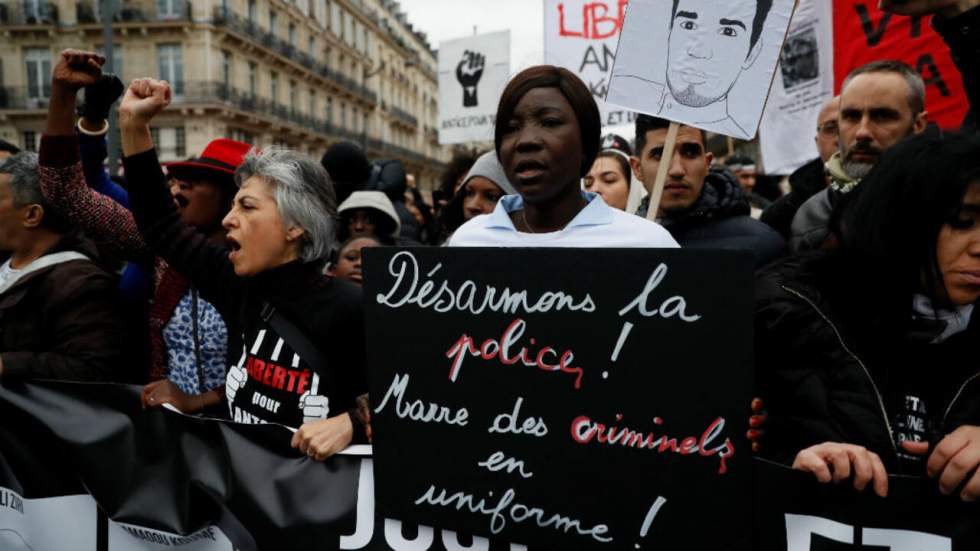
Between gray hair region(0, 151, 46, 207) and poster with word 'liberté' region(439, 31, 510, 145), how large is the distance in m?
5.97

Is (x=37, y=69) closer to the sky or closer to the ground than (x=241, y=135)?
closer to the sky

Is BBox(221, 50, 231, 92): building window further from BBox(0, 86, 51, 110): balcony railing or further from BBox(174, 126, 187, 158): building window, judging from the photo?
BBox(0, 86, 51, 110): balcony railing

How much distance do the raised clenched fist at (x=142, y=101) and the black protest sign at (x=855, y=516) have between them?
2.23m

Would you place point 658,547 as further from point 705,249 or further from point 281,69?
point 281,69

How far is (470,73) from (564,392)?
7.59 metres

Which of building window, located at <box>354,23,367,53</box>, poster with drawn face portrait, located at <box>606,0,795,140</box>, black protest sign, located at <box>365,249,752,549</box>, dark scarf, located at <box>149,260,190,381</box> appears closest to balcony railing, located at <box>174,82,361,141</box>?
building window, located at <box>354,23,367,53</box>

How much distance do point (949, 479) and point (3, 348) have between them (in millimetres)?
3037

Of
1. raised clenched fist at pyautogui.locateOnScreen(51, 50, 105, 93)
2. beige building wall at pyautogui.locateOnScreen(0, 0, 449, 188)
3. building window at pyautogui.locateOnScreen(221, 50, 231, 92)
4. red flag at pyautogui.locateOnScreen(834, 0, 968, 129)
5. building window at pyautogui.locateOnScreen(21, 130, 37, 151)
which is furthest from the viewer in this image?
building window at pyautogui.locateOnScreen(221, 50, 231, 92)

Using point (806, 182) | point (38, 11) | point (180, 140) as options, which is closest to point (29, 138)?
point (38, 11)

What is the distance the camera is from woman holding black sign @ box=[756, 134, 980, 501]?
63.9 inches

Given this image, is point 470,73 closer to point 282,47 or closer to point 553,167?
point 553,167

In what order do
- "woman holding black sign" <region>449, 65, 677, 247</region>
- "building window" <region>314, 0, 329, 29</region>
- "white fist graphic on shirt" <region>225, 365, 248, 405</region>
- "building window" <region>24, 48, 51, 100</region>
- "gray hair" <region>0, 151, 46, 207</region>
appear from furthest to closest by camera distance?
"building window" <region>314, 0, 329, 29</region>
"building window" <region>24, 48, 51, 100</region>
"gray hair" <region>0, 151, 46, 207</region>
"white fist graphic on shirt" <region>225, 365, 248, 405</region>
"woman holding black sign" <region>449, 65, 677, 247</region>

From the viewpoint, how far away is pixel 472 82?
875 centimetres

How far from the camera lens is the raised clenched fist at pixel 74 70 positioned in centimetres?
260
